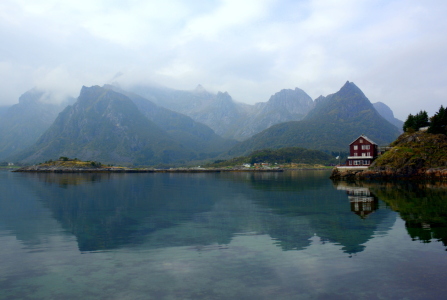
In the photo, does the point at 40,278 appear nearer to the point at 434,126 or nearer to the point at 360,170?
the point at 360,170

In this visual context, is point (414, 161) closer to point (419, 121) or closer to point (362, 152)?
point (362, 152)

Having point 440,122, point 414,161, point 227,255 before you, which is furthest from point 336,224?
point 440,122

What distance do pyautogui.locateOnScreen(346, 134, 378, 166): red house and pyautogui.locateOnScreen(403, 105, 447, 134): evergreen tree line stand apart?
48.1 ft

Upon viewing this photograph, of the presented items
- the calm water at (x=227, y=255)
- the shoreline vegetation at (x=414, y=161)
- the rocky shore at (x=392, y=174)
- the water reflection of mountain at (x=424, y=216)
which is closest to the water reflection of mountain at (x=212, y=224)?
the calm water at (x=227, y=255)

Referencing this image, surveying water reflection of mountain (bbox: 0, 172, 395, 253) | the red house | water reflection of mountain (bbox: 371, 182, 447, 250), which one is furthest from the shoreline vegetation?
water reflection of mountain (bbox: 0, 172, 395, 253)

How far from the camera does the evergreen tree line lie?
9616cm

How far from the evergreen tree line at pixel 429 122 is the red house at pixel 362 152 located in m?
14.6

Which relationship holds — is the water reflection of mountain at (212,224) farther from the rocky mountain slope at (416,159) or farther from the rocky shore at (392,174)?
the rocky mountain slope at (416,159)

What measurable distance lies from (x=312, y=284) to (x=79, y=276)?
12.4m

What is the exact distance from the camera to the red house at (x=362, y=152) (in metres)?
109

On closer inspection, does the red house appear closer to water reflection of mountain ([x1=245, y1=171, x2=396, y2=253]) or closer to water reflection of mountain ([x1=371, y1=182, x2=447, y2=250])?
water reflection of mountain ([x1=371, y1=182, x2=447, y2=250])

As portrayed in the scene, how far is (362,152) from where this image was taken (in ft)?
361

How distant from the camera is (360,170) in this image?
103 m

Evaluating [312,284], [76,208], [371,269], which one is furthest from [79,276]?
[76,208]
